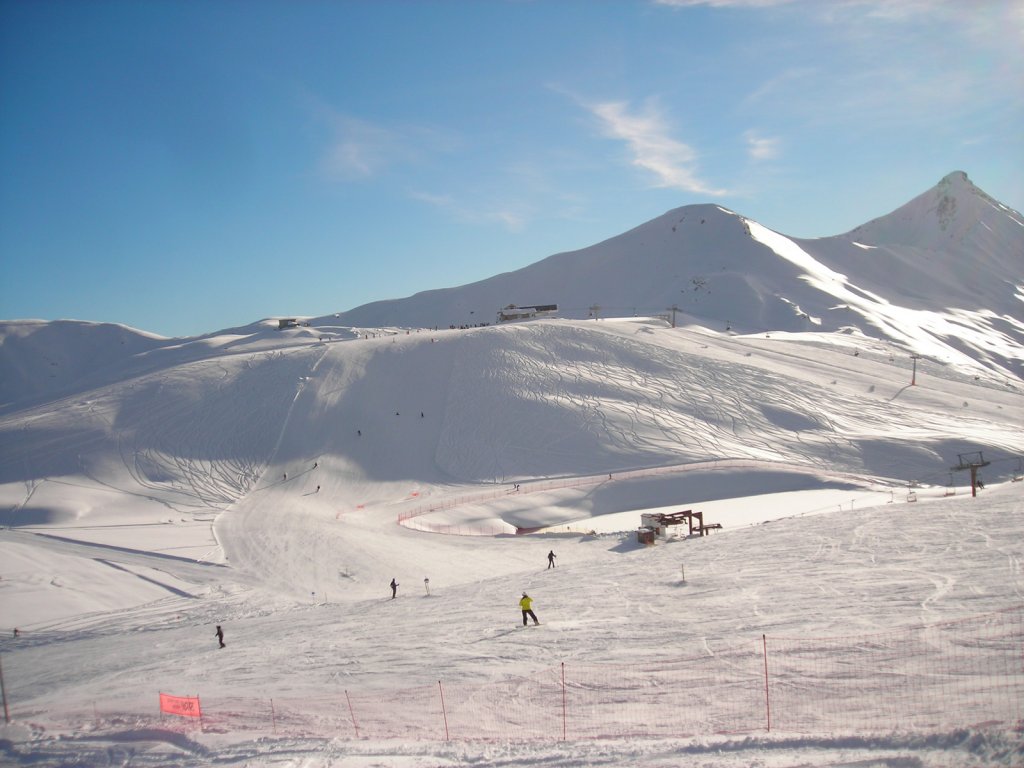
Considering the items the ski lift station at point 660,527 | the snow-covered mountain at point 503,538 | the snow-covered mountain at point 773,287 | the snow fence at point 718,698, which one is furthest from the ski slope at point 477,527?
the snow-covered mountain at point 773,287

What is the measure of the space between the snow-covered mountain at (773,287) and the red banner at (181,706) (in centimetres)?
6865

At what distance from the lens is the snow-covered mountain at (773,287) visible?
9075 centimetres

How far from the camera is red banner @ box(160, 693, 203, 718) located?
14.2 m

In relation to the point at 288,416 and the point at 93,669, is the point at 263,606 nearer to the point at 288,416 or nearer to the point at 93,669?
the point at 93,669

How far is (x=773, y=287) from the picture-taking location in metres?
97.1

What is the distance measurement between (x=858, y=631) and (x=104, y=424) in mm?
51381

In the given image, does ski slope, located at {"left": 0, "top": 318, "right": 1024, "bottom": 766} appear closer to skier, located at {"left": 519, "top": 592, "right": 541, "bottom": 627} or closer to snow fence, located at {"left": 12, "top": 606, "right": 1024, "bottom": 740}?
snow fence, located at {"left": 12, "top": 606, "right": 1024, "bottom": 740}

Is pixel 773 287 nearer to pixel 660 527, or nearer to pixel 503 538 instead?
pixel 503 538

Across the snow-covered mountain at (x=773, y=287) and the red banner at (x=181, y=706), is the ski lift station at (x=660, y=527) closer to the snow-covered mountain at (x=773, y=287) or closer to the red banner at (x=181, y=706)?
the red banner at (x=181, y=706)

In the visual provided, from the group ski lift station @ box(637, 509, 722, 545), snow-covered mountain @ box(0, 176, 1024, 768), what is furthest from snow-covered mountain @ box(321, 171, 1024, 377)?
ski lift station @ box(637, 509, 722, 545)

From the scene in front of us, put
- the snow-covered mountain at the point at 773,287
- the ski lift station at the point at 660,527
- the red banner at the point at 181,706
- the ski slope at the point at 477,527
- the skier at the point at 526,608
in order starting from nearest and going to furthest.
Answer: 1. the red banner at the point at 181,706
2. the ski slope at the point at 477,527
3. the skier at the point at 526,608
4. the ski lift station at the point at 660,527
5. the snow-covered mountain at the point at 773,287

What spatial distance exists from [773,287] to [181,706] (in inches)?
3722

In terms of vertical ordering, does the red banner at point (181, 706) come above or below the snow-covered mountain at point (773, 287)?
below

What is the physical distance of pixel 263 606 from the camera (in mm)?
25594
